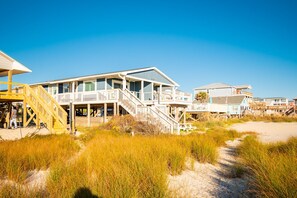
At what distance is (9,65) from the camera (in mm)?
17531

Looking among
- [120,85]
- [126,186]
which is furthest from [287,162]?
[120,85]

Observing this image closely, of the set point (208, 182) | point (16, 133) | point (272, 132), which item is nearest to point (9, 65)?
point (16, 133)

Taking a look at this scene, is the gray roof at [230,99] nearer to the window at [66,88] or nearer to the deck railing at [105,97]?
the deck railing at [105,97]

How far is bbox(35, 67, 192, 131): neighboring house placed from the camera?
64.3 ft

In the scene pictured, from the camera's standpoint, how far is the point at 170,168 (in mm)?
5941

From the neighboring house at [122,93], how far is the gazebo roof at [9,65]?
4.97 meters

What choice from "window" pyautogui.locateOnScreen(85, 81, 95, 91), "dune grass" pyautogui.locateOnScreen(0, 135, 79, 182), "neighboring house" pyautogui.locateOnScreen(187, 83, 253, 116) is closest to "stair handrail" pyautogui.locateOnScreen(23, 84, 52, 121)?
"dune grass" pyautogui.locateOnScreen(0, 135, 79, 182)

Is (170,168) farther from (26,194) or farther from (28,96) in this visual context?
(28,96)

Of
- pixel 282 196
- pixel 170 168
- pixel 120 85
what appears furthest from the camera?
pixel 120 85

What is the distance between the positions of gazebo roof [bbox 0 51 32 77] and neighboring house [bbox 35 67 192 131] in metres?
4.97

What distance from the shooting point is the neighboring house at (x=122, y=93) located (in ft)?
64.3

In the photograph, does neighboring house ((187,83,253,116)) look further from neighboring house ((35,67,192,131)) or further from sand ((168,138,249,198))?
sand ((168,138,249,198))

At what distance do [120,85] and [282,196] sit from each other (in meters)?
23.2

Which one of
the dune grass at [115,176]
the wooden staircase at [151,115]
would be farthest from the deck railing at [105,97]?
the dune grass at [115,176]
